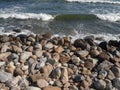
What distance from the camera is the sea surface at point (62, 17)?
14758 mm

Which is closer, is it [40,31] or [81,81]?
[81,81]

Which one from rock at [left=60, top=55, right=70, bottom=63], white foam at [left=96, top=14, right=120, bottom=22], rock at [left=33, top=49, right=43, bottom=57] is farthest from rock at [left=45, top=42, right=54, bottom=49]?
white foam at [left=96, top=14, right=120, bottom=22]

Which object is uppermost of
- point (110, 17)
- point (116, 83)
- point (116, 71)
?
point (116, 71)

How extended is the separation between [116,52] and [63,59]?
1.80 m

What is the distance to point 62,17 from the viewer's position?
58.1 ft

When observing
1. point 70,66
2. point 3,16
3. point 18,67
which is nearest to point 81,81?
point 70,66

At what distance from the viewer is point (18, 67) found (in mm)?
9148

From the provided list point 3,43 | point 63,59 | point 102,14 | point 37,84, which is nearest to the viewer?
point 37,84

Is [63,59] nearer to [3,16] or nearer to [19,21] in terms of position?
[19,21]

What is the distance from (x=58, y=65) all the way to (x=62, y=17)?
8448 mm

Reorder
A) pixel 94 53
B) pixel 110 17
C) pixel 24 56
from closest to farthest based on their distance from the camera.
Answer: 1. pixel 24 56
2. pixel 94 53
3. pixel 110 17

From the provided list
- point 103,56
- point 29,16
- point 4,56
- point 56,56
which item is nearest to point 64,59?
point 56,56

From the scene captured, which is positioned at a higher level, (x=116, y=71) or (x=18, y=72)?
(x=18, y=72)

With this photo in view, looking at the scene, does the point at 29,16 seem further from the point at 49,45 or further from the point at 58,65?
the point at 58,65
